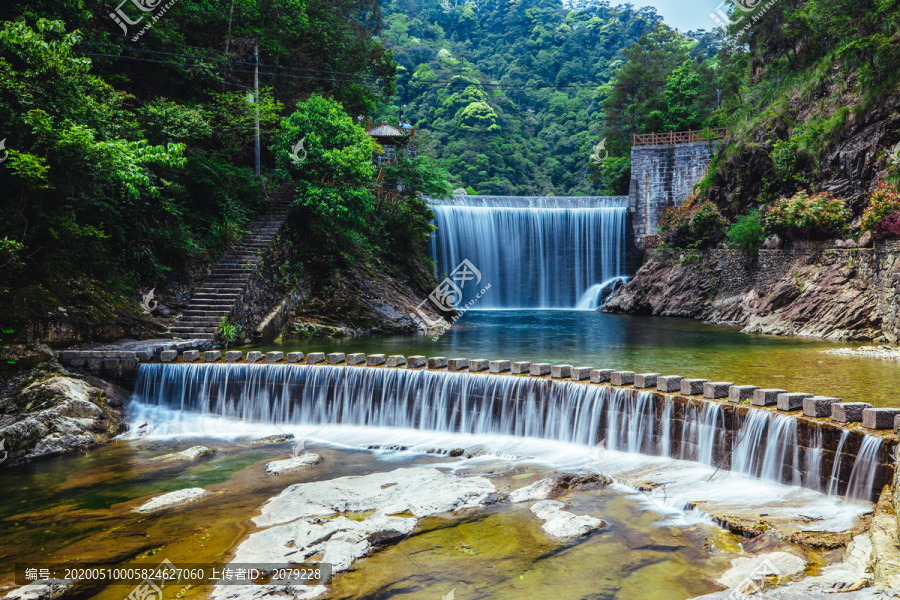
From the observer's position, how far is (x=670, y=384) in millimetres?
8383

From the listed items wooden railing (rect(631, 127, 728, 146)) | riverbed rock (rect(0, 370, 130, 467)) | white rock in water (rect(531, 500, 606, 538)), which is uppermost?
wooden railing (rect(631, 127, 728, 146))

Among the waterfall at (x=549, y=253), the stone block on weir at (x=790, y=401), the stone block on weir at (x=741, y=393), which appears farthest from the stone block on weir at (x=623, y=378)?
the waterfall at (x=549, y=253)

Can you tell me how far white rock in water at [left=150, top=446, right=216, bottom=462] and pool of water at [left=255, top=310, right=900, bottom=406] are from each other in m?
5.15

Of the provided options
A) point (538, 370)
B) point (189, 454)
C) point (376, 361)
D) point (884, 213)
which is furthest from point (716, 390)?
point (884, 213)

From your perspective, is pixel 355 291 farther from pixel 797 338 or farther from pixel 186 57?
pixel 797 338

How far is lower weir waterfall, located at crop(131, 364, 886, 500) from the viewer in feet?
21.9

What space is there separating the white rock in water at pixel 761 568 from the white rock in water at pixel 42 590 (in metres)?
5.62

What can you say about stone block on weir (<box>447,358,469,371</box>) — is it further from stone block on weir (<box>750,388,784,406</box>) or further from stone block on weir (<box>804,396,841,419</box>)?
stone block on weir (<box>804,396,841,419</box>)

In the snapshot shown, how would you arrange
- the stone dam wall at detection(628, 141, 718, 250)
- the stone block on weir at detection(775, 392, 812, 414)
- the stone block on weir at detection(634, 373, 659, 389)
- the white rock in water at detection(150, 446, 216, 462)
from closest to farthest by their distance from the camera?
the stone block on weir at detection(775, 392, 812, 414) < the stone block on weir at detection(634, 373, 659, 389) < the white rock in water at detection(150, 446, 216, 462) < the stone dam wall at detection(628, 141, 718, 250)

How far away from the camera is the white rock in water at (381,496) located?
652cm

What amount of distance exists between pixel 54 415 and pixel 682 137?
1176 inches

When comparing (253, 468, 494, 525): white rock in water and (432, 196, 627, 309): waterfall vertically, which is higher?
(432, 196, 627, 309): waterfall

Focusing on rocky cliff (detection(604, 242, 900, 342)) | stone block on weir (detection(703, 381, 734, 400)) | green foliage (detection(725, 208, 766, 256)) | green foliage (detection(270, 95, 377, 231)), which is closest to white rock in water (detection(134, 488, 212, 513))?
stone block on weir (detection(703, 381, 734, 400))

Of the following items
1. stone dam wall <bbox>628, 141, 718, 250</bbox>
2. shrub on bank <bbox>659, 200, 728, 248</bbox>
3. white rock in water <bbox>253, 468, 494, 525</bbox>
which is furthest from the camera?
stone dam wall <bbox>628, 141, 718, 250</bbox>
